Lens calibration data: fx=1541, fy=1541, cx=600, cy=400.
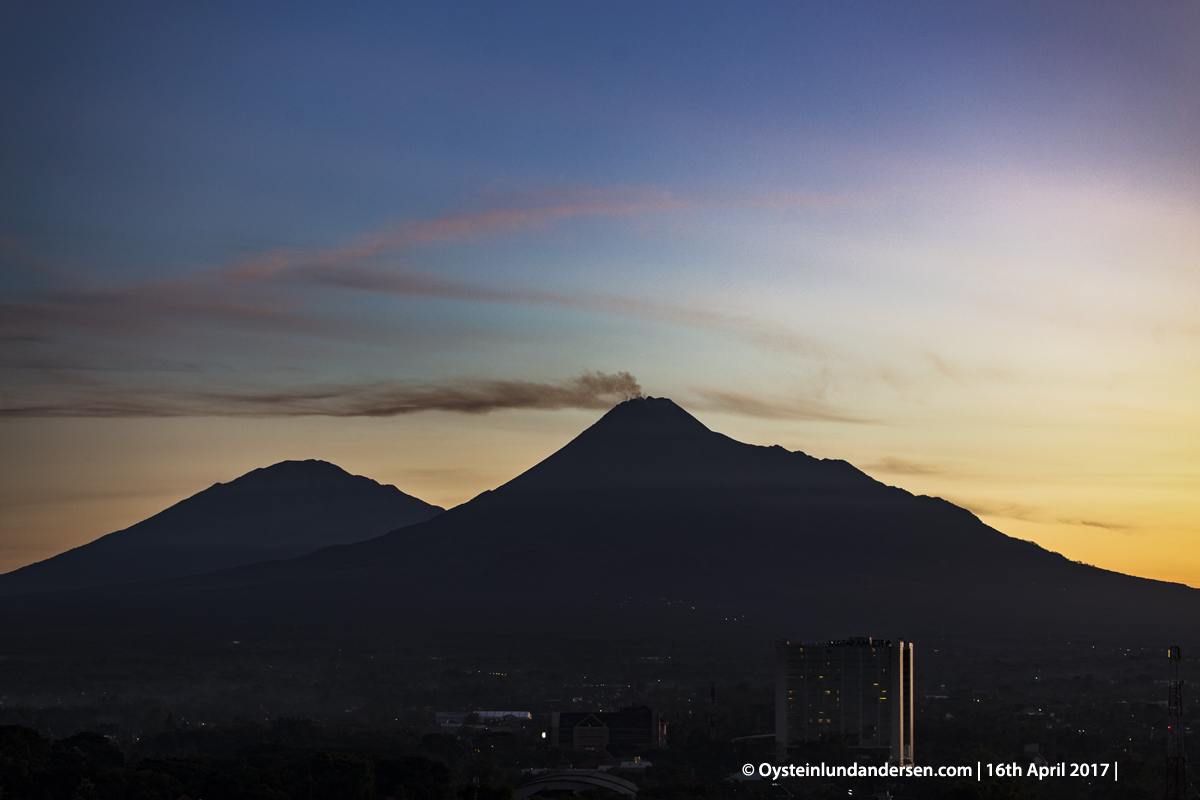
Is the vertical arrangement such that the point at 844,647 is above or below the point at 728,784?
above

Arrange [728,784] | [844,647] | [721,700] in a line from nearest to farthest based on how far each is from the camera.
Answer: [728,784] < [844,647] < [721,700]

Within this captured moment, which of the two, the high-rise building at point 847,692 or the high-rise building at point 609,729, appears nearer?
the high-rise building at point 609,729

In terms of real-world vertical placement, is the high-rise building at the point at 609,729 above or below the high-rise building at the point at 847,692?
below

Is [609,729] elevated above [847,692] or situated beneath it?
situated beneath

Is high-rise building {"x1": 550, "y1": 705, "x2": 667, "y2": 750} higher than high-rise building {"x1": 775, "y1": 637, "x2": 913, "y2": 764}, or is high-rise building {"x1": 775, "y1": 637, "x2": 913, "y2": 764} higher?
high-rise building {"x1": 775, "y1": 637, "x2": 913, "y2": 764}

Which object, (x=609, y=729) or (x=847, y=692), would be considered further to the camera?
(x=847, y=692)

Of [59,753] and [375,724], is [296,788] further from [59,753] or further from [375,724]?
[375,724]

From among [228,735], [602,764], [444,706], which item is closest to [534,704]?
[444,706]

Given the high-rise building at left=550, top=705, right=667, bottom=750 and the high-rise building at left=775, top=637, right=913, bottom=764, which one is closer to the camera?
the high-rise building at left=550, top=705, right=667, bottom=750
